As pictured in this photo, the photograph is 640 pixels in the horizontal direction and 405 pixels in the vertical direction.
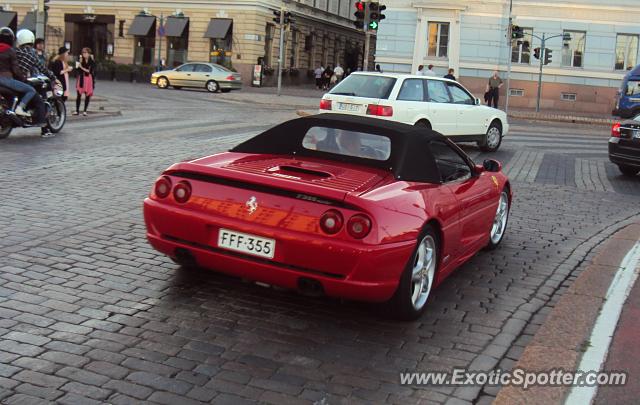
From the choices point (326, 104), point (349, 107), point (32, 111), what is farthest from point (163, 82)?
point (32, 111)

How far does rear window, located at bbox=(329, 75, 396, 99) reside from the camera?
48.2 feet

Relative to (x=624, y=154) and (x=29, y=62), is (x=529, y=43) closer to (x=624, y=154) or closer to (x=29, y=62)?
(x=624, y=154)

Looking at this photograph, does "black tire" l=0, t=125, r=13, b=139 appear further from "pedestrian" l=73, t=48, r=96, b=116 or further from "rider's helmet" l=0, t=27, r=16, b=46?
"pedestrian" l=73, t=48, r=96, b=116

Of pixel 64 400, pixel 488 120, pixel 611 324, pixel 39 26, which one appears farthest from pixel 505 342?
pixel 39 26

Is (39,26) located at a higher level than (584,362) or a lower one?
higher

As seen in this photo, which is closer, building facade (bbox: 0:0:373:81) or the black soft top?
the black soft top

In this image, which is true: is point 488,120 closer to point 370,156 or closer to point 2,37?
point 2,37

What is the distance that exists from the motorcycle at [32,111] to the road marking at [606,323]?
9.86 metres

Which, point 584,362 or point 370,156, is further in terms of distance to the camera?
point 370,156

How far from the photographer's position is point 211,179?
4.88 metres

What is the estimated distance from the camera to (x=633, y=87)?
3238cm

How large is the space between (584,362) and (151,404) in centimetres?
248

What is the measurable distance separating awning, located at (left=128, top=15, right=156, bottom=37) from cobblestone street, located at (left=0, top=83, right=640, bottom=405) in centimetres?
4194

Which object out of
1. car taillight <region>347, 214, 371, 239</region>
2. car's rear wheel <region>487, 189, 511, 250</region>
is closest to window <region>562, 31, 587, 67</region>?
car's rear wheel <region>487, 189, 511, 250</region>
